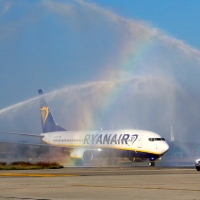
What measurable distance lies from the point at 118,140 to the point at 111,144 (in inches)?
56.4

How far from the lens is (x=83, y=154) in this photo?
244ft

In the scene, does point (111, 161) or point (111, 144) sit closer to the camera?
point (111, 144)

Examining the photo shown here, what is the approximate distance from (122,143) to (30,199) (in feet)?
162

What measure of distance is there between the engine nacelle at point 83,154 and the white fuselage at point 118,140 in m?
1.52

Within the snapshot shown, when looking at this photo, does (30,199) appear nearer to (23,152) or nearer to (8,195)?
(8,195)

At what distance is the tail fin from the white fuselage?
20.2ft

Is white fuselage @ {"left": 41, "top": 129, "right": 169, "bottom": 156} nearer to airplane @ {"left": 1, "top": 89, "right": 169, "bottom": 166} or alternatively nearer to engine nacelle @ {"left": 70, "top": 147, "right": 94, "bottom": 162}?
airplane @ {"left": 1, "top": 89, "right": 169, "bottom": 166}

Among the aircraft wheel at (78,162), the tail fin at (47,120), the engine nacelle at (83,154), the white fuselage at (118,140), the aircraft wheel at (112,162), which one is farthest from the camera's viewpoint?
the tail fin at (47,120)

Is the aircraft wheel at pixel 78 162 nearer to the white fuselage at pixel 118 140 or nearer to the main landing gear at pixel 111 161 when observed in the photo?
the white fuselage at pixel 118 140

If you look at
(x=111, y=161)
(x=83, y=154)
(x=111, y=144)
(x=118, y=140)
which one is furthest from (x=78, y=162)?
(x=118, y=140)

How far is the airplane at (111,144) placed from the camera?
227 feet

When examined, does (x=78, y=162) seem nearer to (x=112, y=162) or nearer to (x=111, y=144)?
(x=112, y=162)

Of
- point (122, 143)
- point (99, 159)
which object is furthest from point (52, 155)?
point (122, 143)

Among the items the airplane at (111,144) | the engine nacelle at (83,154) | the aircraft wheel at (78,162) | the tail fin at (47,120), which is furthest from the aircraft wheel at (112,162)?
the tail fin at (47,120)
